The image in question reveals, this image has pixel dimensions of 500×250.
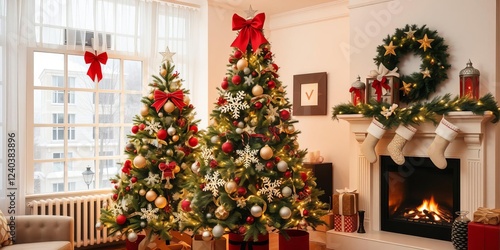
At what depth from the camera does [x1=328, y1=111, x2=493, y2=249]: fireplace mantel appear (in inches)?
152

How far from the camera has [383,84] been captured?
14.1 ft

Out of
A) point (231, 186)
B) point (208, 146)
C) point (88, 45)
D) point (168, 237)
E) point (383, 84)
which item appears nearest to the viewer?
point (231, 186)

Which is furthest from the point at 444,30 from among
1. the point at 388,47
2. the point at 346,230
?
the point at 346,230

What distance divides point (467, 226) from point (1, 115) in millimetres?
4074

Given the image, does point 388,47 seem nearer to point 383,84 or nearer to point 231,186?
point 383,84

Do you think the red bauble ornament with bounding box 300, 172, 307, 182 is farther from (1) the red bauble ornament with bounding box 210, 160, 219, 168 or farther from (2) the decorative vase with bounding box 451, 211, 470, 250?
(2) the decorative vase with bounding box 451, 211, 470, 250

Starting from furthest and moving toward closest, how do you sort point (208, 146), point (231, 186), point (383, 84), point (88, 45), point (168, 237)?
point (88, 45) < point (383, 84) < point (168, 237) < point (208, 146) < point (231, 186)

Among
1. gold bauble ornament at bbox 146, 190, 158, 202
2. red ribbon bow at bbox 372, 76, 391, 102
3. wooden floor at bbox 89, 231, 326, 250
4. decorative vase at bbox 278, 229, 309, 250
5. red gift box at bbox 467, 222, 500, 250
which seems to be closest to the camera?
red gift box at bbox 467, 222, 500, 250

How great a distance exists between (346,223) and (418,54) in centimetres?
173

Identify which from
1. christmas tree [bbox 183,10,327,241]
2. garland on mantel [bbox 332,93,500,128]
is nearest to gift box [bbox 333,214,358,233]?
christmas tree [bbox 183,10,327,241]

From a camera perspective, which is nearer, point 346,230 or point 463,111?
point 463,111

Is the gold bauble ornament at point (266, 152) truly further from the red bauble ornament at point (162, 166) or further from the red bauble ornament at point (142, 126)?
the red bauble ornament at point (142, 126)

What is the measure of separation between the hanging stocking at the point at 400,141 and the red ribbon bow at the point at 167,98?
6.31ft

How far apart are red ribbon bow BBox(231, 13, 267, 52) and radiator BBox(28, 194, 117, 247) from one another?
2184 millimetres
